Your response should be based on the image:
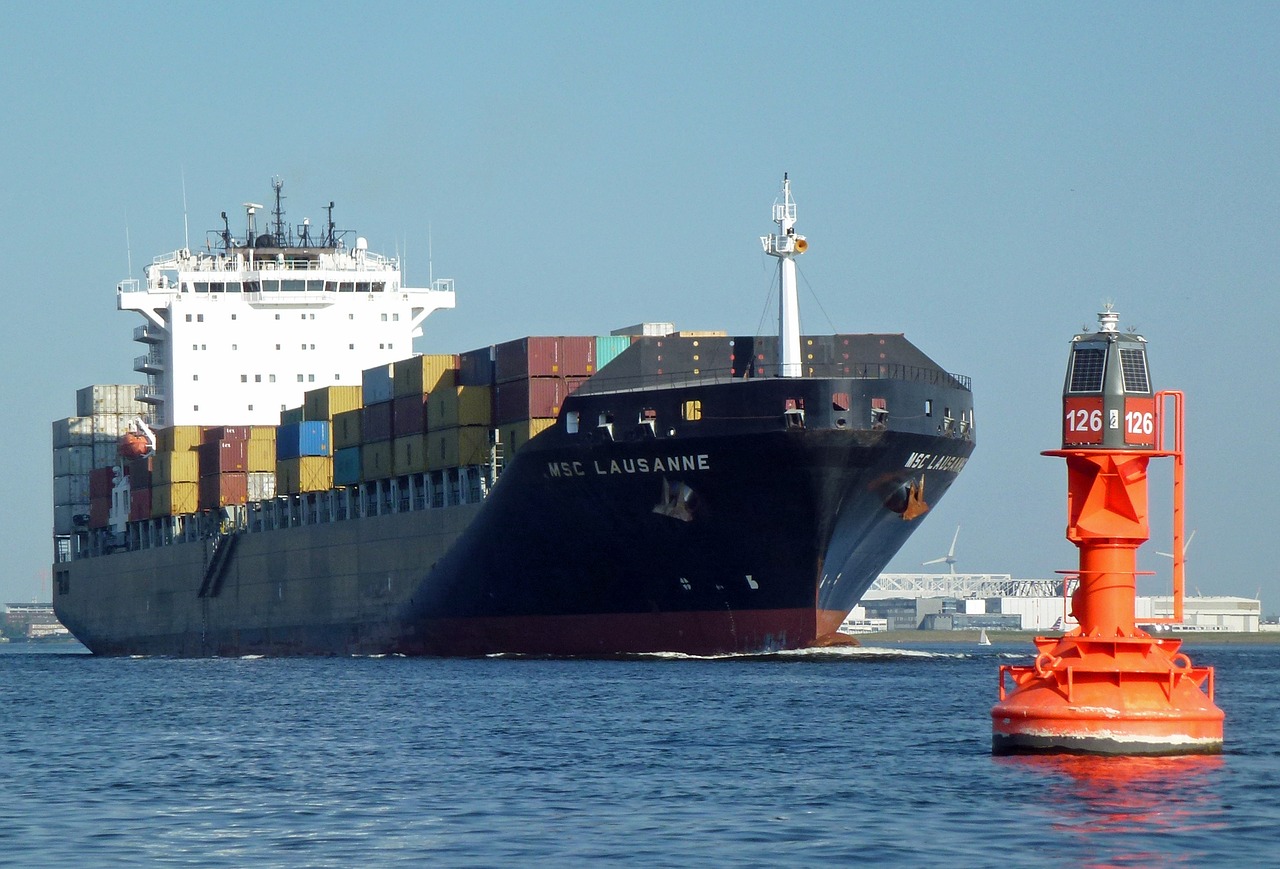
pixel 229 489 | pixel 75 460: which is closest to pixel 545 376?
pixel 229 489

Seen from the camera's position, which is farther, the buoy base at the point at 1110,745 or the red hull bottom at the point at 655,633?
the red hull bottom at the point at 655,633

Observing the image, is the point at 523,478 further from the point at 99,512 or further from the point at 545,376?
the point at 99,512

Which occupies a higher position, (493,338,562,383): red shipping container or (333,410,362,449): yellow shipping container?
(493,338,562,383): red shipping container

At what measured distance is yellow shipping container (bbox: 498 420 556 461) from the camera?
45.2 metres

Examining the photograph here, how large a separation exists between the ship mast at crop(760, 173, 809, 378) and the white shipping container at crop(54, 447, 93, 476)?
136 feet

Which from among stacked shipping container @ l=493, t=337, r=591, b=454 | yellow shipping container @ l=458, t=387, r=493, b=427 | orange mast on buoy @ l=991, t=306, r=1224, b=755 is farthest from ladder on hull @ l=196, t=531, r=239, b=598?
orange mast on buoy @ l=991, t=306, r=1224, b=755

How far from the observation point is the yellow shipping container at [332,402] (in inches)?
2238

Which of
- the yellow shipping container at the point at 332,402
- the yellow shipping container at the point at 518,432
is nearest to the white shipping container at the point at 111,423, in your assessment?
the yellow shipping container at the point at 332,402

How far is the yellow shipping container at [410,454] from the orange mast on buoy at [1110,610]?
33.1m

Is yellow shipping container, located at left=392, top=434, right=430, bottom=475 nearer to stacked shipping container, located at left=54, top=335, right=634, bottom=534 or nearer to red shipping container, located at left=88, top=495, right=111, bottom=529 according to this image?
stacked shipping container, located at left=54, top=335, right=634, bottom=534

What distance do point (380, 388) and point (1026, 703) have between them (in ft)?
121

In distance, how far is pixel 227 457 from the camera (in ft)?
204

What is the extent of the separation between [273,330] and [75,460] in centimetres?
1427

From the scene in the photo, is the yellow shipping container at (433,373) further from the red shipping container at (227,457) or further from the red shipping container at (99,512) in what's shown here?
the red shipping container at (99,512)
